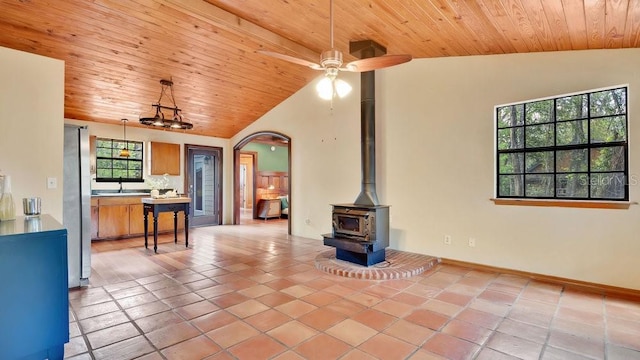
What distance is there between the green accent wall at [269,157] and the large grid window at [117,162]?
3858 millimetres

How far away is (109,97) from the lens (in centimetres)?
529

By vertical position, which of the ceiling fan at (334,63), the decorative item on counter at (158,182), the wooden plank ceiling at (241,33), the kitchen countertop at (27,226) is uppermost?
the wooden plank ceiling at (241,33)

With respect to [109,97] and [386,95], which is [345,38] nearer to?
[386,95]

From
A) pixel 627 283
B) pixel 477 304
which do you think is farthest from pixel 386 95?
pixel 627 283

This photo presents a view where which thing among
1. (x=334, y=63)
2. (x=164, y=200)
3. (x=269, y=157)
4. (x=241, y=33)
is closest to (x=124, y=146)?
(x=164, y=200)

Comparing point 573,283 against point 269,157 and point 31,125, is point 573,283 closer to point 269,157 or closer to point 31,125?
point 31,125

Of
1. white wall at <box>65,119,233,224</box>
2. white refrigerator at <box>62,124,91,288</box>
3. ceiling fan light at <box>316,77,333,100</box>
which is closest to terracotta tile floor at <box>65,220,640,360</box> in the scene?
white refrigerator at <box>62,124,91,288</box>

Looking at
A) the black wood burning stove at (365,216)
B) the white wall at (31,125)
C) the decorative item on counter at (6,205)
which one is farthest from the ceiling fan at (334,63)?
the white wall at (31,125)

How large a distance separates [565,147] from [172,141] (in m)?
7.35

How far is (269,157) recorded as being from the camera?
11.1m

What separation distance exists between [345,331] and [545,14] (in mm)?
3133

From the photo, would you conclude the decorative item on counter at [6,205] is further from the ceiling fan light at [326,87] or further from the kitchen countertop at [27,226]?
the ceiling fan light at [326,87]

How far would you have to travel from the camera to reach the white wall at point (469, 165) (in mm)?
3283

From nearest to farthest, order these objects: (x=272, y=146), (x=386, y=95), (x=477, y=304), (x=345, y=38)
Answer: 1. (x=477, y=304)
2. (x=345, y=38)
3. (x=386, y=95)
4. (x=272, y=146)
